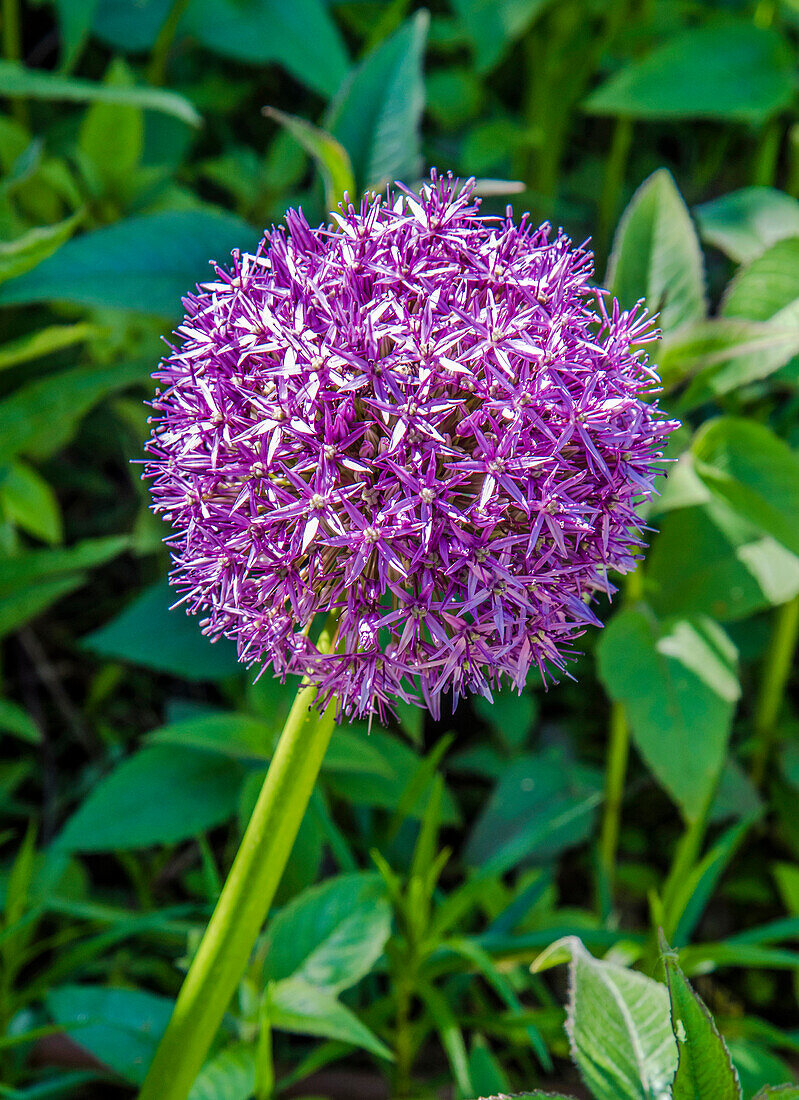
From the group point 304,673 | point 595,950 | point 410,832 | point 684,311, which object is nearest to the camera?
point 304,673

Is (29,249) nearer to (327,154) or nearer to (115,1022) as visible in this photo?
(327,154)

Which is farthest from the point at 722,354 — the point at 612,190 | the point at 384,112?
the point at 612,190

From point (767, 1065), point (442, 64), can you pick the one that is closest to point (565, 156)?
point (442, 64)

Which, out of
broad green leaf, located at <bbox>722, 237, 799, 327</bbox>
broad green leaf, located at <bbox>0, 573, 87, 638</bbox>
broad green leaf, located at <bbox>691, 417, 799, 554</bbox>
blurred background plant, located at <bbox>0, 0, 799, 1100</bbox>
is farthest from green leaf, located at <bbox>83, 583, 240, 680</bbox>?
broad green leaf, located at <bbox>722, 237, 799, 327</bbox>

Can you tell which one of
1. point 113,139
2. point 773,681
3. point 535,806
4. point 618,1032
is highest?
point 113,139

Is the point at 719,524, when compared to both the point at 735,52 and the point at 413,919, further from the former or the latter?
the point at 735,52

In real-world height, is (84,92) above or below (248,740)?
above

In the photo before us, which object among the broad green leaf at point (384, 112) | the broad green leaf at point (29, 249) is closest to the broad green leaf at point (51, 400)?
the broad green leaf at point (29, 249)
